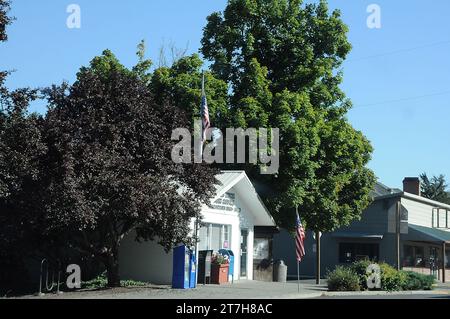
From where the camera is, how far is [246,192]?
1151 inches

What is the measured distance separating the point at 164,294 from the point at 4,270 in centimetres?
740

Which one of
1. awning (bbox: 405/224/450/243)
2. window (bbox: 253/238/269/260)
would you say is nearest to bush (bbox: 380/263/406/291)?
window (bbox: 253/238/269/260)

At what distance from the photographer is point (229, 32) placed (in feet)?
105

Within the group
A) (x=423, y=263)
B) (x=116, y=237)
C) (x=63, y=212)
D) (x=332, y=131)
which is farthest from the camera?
(x=423, y=263)

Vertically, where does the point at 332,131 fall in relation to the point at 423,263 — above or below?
above

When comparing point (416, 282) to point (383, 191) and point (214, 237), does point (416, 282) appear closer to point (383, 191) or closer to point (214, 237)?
point (214, 237)

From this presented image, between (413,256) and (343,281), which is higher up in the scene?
(413,256)

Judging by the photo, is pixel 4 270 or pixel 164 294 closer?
pixel 164 294

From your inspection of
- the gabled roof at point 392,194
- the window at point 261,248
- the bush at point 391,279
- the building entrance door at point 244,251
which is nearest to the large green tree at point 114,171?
the building entrance door at point 244,251

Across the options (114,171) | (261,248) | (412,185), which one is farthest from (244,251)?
(412,185)

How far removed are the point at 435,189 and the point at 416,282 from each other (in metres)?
68.5
